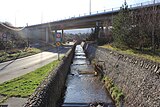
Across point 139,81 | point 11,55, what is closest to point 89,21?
point 11,55

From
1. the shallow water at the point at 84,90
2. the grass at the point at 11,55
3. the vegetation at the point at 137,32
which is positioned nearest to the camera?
the shallow water at the point at 84,90

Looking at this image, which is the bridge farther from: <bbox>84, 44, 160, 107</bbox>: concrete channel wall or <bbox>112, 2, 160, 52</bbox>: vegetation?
<bbox>84, 44, 160, 107</bbox>: concrete channel wall

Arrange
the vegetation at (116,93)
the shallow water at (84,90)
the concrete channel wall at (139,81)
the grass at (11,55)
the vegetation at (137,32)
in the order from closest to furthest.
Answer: the concrete channel wall at (139,81) < the vegetation at (116,93) < the shallow water at (84,90) < the vegetation at (137,32) < the grass at (11,55)

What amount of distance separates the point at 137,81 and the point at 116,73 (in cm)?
650

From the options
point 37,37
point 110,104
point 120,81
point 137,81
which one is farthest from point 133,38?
point 37,37

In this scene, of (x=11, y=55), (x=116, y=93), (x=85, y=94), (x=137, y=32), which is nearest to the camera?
(x=116, y=93)

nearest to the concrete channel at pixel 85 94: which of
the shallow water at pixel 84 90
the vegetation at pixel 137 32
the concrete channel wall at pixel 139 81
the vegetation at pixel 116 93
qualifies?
the shallow water at pixel 84 90

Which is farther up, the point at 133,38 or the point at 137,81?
the point at 133,38

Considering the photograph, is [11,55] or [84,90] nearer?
[84,90]

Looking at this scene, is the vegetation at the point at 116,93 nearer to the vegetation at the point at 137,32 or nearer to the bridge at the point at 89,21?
the vegetation at the point at 137,32

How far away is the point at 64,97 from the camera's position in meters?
20.1

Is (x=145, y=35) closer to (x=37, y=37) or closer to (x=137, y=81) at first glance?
(x=137, y=81)

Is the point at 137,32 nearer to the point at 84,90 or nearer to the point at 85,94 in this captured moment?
the point at 84,90

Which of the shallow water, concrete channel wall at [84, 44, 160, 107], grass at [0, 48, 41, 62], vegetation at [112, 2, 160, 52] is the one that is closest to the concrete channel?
the shallow water
